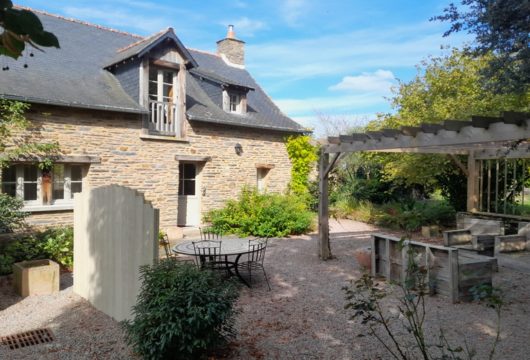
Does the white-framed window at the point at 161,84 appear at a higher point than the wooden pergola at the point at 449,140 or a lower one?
higher

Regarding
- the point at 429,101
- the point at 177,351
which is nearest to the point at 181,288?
the point at 177,351

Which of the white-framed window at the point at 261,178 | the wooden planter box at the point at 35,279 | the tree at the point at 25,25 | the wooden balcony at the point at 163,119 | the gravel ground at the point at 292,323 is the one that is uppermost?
the wooden balcony at the point at 163,119

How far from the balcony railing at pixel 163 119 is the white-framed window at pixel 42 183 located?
7.23 feet

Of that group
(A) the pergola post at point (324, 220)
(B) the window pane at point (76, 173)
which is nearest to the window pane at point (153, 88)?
(B) the window pane at point (76, 173)

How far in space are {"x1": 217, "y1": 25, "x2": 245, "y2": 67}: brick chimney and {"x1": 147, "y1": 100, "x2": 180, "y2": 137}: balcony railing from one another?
223 inches

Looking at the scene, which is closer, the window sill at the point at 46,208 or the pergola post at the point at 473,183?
the window sill at the point at 46,208

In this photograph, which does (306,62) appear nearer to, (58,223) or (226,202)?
(226,202)

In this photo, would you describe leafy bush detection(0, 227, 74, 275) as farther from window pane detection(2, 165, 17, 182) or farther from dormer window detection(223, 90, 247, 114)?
dormer window detection(223, 90, 247, 114)

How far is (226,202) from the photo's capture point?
12195mm

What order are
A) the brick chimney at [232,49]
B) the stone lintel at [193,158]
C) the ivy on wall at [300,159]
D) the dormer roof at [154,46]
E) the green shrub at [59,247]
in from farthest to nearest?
1. the brick chimney at [232,49]
2. the ivy on wall at [300,159]
3. the stone lintel at [193,158]
4. the dormer roof at [154,46]
5. the green shrub at [59,247]

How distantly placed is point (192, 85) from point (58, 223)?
20.1ft

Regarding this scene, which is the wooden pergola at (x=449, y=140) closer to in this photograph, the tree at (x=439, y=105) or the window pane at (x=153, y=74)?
the tree at (x=439, y=105)

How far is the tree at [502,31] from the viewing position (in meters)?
4.94

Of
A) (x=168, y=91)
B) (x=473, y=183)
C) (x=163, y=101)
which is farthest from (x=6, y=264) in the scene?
(x=473, y=183)
